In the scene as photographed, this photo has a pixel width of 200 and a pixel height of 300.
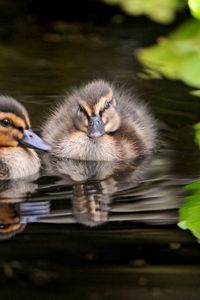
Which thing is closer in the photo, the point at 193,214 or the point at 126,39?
the point at 193,214

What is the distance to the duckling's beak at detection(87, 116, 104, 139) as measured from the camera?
243 inches

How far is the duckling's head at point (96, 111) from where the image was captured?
621 cm

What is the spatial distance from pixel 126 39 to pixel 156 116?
1.81m

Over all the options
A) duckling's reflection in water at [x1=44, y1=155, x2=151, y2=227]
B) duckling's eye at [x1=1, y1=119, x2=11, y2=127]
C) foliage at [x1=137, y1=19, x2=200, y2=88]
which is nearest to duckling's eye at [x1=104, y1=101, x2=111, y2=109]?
duckling's reflection in water at [x1=44, y1=155, x2=151, y2=227]

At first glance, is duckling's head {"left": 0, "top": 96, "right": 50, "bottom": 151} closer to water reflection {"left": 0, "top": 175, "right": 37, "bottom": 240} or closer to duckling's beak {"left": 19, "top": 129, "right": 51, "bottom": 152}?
duckling's beak {"left": 19, "top": 129, "right": 51, "bottom": 152}

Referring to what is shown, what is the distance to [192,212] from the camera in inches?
199

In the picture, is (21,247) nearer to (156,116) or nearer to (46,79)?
(156,116)

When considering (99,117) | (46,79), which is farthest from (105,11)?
(99,117)

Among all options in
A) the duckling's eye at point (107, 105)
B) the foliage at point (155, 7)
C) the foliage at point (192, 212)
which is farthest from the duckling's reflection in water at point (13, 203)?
the foliage at point (155, 7)

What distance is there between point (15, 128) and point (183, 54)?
4.08 feet

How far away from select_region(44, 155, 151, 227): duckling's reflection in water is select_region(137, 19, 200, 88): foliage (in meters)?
0.70

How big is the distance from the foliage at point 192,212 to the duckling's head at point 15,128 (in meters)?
0.95

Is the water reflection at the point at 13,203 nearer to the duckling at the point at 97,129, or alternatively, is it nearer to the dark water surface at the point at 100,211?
the dark water surface at the point at 100,211

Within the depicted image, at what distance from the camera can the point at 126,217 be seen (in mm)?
5141
